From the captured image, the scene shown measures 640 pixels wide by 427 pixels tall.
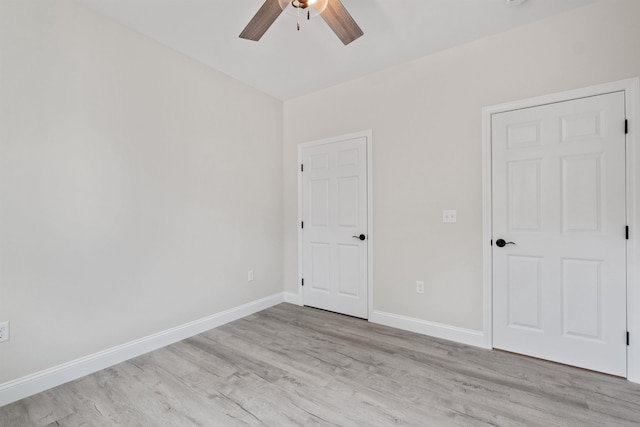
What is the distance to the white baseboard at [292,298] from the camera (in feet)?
12.1

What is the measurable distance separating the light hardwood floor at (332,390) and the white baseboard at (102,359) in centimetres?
6

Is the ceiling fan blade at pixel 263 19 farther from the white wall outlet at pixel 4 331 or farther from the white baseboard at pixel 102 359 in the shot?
the white baseboard at pixel 102 359

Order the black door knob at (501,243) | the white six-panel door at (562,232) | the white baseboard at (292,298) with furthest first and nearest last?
the white baseboard at (292,298) < the black door knob at (501,243) < the white six-panel door at (562,232)

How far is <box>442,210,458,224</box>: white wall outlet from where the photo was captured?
2.62m

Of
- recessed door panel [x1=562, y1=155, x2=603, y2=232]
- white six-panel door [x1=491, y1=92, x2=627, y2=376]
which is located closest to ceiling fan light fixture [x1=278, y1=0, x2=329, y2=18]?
white six-panel door [x1=491, y1=92, x2=627, y2=376]

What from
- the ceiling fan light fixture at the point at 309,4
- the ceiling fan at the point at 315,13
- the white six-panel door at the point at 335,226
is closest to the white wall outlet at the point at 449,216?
the white six-panel door at the point at 335,226

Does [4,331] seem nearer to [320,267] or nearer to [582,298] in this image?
[320,267]

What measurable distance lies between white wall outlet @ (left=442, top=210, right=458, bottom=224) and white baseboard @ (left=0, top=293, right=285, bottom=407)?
2.41 m

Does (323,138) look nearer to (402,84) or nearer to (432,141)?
(402,84)

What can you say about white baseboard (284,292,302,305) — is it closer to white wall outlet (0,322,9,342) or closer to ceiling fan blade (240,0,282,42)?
white wall outlet (0,322,9,342)

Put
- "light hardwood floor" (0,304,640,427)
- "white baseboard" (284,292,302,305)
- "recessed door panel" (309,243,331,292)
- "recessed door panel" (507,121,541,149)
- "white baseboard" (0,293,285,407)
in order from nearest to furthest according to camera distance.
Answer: "light hardwood floor" (0,304,640,427), "white baseboard" (0,293,285,407), "recessed door panel" (507,121,541,149), "recessed door panel" (309,243,331,292), "white baseboard" (284,292,302,305)

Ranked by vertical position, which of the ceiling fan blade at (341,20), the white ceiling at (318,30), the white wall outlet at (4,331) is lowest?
the white wall outlet at (4,331)

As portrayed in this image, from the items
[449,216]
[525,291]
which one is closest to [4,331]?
[449,216]

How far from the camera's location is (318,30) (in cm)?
233
